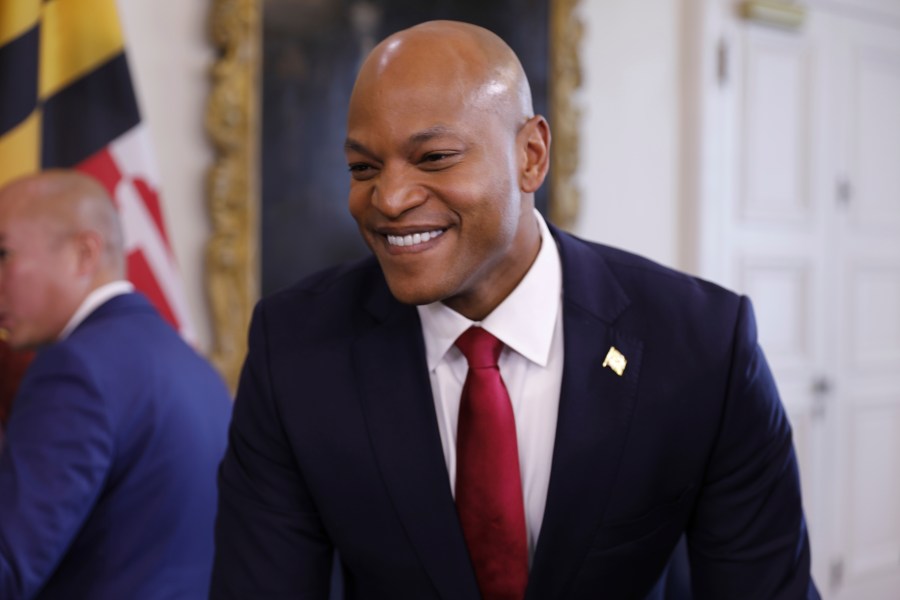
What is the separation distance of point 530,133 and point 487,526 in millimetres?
546

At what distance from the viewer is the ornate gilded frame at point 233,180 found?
2.77 meters

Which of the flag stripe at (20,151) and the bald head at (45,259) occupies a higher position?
the flag stripe at (20,151)

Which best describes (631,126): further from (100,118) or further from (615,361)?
(615,361)

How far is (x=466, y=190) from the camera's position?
1175mm

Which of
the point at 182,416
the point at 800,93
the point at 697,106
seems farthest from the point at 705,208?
the point at 182,416

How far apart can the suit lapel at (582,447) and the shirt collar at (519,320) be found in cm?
5

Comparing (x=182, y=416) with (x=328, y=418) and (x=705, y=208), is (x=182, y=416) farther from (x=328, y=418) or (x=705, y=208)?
(x=705, y=208)

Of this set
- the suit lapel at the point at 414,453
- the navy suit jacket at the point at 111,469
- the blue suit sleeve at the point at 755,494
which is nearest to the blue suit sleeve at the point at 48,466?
the navy suit jacket at the point at 111,469

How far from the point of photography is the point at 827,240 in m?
4.43

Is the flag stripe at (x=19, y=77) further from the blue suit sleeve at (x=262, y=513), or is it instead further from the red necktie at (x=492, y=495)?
the red necktie at (x=492, y=495)

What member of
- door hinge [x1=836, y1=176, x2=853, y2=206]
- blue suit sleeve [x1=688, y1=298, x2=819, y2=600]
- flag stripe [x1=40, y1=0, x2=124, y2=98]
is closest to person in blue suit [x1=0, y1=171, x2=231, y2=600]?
flag stripe [x1=40, y1=0, x2=124, y2=98]

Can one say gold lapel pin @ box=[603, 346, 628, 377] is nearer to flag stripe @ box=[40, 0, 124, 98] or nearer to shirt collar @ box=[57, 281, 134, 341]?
shirt collar @ box=[57, 281, 134, 341]

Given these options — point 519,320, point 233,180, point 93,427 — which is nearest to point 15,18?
point 233,180

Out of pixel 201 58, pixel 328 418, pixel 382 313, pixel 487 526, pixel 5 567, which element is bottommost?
pixel 5 567
